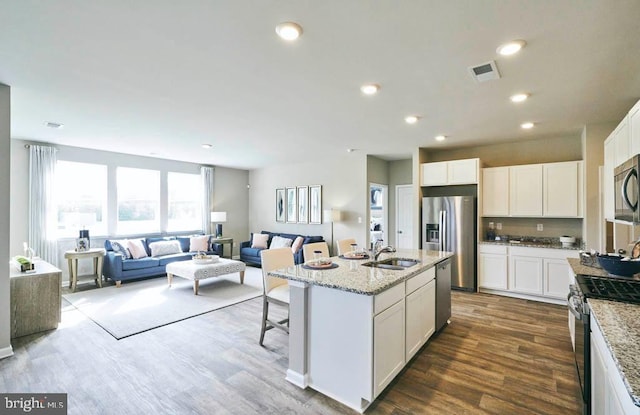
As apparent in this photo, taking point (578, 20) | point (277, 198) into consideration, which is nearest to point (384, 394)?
point (578, 20)

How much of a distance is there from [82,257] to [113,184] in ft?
5.63

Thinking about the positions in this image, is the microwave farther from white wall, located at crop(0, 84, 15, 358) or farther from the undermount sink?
white wall, located at crop(0, 84, 15, 358)

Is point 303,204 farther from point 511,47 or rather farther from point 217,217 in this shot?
point 511,47

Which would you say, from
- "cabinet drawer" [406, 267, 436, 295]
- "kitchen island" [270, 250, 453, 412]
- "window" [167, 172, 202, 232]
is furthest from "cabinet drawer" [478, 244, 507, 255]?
"window" [167, 172, 202, 232]

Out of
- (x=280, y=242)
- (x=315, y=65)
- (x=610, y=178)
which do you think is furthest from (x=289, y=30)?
(x=280, y=242)

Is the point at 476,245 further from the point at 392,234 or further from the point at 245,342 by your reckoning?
the point at 245,342

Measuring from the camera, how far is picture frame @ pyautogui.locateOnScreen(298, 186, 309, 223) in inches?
297

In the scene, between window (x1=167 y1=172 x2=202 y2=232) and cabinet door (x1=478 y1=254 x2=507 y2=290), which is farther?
window (x1=167 y1=172 x2=202 y2=232)

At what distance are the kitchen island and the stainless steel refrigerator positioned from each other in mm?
2878

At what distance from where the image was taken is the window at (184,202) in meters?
7.37

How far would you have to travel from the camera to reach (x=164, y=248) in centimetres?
648

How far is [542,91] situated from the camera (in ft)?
9.89

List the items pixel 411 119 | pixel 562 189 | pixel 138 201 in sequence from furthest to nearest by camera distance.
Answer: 1. pixel 138 201
2. pixel 562 189
3. pixel 411 119

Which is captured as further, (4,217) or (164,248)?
(164,248)
